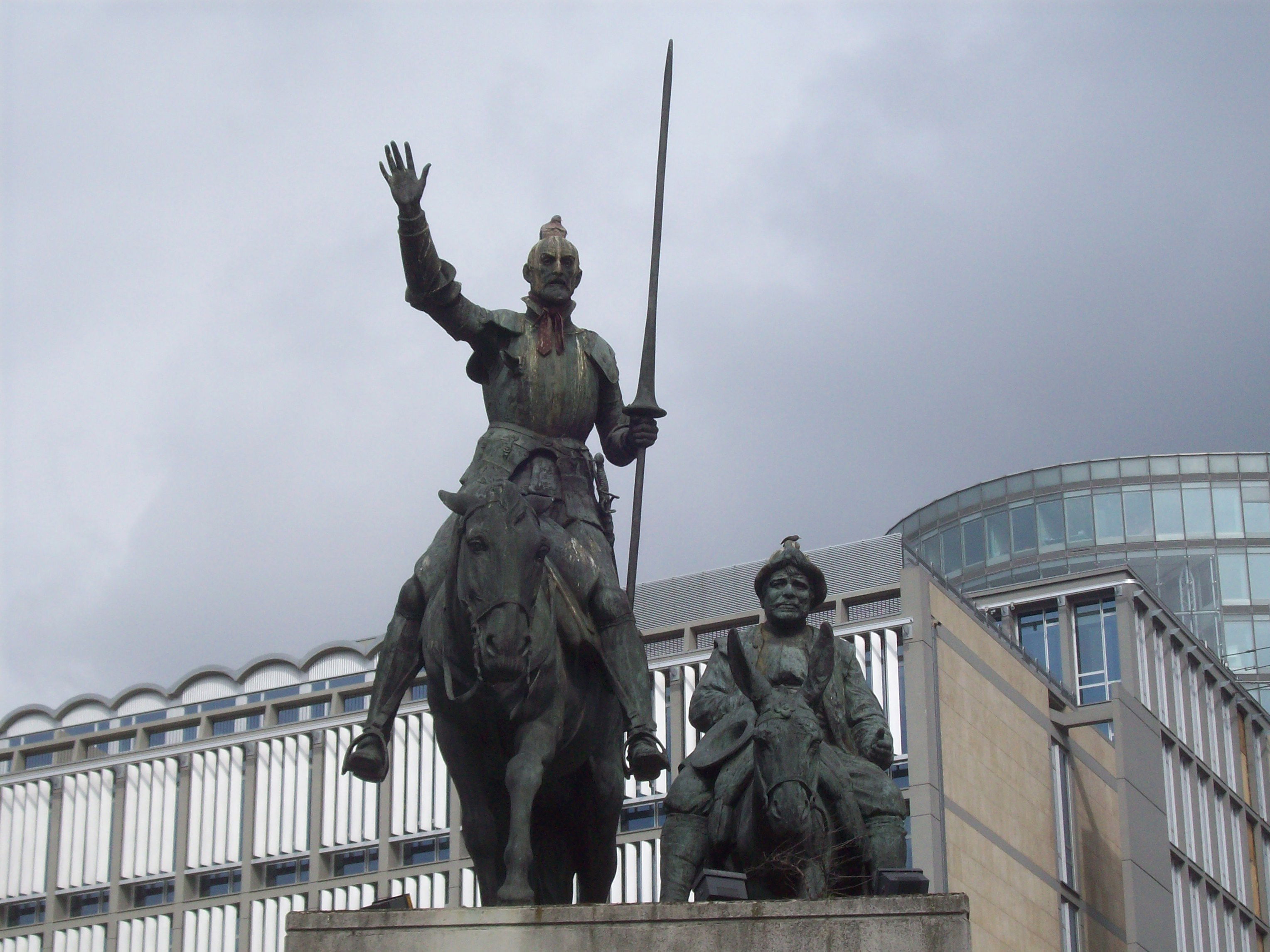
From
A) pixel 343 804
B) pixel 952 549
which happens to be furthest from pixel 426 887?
pixel 952 549

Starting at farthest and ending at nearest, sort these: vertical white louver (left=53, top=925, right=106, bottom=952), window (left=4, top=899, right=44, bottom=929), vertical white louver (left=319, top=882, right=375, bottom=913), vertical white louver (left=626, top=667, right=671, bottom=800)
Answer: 1. window (left=4, top=899, right=44, bottom=929)
2. vertical white louver (left=53, top=925, right=106, bottom=952)
3. vertical white louver (left=319, top=882, right=375, bottom=913)
4. vertical white louver (left=626, top=667, right=671, bottom=800)

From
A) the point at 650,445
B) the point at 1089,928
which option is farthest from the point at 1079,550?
the point at 650,445

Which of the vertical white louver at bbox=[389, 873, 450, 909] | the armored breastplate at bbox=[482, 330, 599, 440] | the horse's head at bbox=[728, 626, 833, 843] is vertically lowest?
the horse's head at bbox=[728, 626, 833, 843]

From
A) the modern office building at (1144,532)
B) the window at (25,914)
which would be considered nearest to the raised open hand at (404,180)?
the window at (25,914)

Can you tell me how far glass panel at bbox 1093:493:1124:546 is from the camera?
108 metres

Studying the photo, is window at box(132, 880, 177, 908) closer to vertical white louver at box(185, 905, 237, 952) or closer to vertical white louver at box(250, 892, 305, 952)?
vertical white louver at box(185, 905, 237, 952)

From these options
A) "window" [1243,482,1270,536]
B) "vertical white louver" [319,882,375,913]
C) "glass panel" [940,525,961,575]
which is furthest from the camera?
"window" [1243,482,1270,536]

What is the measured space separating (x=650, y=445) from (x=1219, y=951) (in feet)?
226

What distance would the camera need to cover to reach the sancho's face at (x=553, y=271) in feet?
54.4

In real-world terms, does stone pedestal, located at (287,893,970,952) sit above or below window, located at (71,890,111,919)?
below

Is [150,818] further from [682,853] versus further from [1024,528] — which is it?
[682,853]

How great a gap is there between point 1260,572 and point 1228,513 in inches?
118

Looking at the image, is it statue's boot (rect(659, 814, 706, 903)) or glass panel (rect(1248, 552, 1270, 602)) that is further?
glass panel (rect(1248, 552, 1270, 602))

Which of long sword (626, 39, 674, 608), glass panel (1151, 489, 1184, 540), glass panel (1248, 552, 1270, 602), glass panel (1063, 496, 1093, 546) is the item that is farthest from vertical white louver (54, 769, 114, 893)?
long sword (626, 39, 674, 608)
